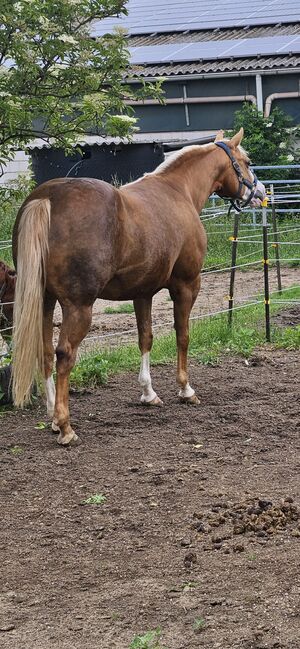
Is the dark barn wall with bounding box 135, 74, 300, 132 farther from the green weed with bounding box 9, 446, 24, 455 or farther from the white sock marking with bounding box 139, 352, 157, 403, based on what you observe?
the green weed with bounding box 9, 446, 24, 455

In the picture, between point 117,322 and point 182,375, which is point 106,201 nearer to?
point 182,375

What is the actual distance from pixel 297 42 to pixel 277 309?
11.0m

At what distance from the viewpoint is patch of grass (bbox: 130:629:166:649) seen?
3682mm

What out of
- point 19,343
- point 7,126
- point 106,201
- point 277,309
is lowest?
point 277,309

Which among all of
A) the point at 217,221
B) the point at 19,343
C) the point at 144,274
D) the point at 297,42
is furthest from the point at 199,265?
the point at 297,42

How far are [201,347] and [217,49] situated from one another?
1371 cm

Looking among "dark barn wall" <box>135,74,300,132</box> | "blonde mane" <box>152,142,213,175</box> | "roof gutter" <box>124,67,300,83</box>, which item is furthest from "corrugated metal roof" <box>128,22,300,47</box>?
"blonde mane" <box>152,142,213,175</box>

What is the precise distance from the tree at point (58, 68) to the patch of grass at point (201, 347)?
6.64ft

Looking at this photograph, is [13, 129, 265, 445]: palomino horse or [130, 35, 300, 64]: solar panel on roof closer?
[13, 129, 265, 445]: palomino horse

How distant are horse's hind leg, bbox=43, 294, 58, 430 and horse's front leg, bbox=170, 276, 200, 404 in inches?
40.8

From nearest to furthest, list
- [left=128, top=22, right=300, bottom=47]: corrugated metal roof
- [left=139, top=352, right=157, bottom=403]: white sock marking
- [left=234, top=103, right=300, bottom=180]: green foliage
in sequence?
[left=139, top=352, right=157, bottom=403]: white sock marking
[left=234, top=103, right=300, bottom=180]: green foliage
[left=128, top=22, right=300, bottom=47]: corrugated metal roof

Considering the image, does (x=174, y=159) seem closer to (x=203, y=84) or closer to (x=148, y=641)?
(x=148, y=641)

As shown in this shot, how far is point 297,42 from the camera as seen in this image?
20.8m

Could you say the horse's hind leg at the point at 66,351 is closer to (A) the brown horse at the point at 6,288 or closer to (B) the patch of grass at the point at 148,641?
(A) the brown horse at the point at 6,288
